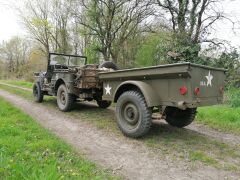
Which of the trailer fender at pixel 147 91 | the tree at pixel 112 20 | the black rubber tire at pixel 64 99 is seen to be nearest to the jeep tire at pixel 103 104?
the black rubber tire at pixel 64 99

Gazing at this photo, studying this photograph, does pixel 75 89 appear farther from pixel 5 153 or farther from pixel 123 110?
pixel 5 153

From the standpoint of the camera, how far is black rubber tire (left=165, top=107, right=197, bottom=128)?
242 inches

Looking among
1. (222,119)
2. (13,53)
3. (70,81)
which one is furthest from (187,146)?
(13,53)

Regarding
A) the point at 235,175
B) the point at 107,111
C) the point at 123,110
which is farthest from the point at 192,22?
the point at 235,175

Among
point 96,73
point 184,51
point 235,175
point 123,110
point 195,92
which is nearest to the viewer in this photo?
point 235,175

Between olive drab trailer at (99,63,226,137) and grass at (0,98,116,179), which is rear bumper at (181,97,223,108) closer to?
olive drab trailer at (99,63,226,137)

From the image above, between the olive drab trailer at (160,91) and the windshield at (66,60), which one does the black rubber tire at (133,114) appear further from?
the windshield at (66,60)

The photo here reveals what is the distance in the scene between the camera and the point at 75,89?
795 centimetres

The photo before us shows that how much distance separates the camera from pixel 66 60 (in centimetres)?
1002

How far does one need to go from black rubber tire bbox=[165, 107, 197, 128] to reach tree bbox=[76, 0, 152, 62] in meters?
13.8

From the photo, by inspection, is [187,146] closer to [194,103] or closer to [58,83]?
[194,103]

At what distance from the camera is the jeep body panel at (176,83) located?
4.68 m

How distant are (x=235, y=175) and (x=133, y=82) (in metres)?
2.42

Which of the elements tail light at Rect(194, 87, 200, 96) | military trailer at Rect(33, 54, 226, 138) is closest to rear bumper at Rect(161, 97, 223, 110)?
military trailer at Rect(33, 54, 226, 138)
